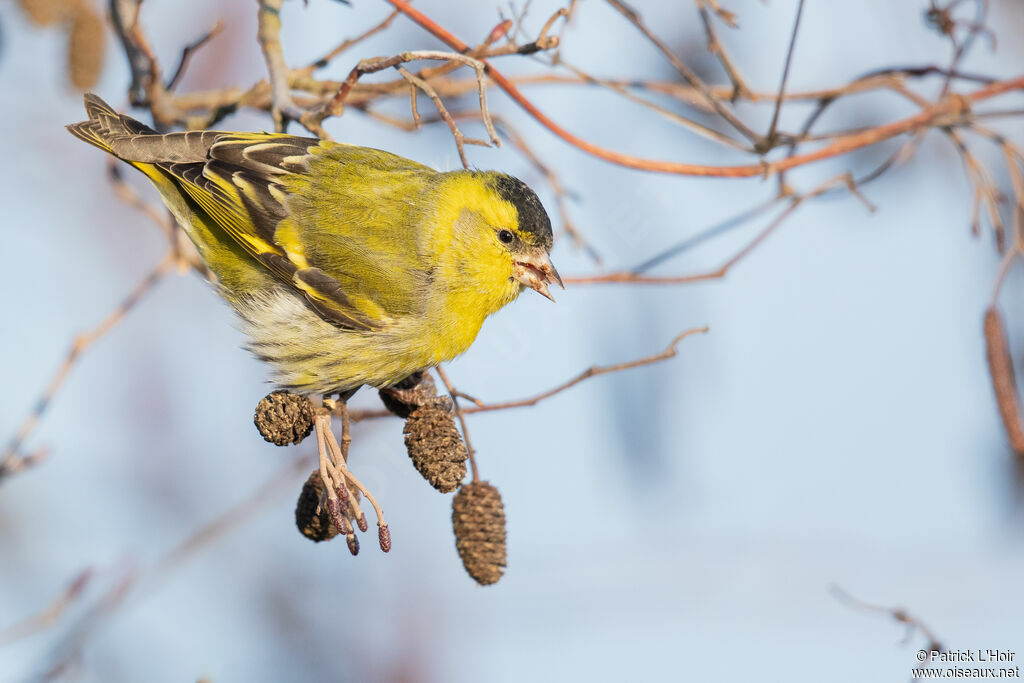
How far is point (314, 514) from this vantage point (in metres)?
2.24

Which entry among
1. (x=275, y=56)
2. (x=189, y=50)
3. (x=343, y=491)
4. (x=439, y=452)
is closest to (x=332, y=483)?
(x=343, y=491)

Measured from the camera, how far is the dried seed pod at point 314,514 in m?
2.22

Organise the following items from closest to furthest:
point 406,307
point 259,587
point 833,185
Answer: point 406,307, point 833,185, point 259,587

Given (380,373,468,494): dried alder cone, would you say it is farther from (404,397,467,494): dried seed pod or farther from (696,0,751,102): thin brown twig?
(696,0,751,102): thin brown twig

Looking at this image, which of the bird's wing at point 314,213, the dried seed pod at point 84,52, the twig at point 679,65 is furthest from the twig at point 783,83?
the dried seed pod at point 84,52

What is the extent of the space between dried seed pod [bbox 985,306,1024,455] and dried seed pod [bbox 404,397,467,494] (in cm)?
152

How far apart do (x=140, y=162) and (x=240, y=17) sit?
2358 mm

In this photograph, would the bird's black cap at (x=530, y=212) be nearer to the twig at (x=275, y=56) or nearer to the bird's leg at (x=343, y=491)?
the twig at (x=275, y=56)

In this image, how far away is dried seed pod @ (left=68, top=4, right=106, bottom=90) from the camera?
3139 mm

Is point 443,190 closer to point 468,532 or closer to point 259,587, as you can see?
point 468,532

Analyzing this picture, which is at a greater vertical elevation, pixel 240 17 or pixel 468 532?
pixel 240 17

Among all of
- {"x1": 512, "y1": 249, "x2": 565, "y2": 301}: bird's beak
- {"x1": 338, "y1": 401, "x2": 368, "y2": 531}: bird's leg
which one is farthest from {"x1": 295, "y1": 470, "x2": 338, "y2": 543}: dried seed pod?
{"x1": 512, "y1": 249, "x2": 565, "y2": 301}: bird's beak

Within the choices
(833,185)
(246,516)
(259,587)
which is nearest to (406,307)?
(246,516)

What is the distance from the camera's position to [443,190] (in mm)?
2939
